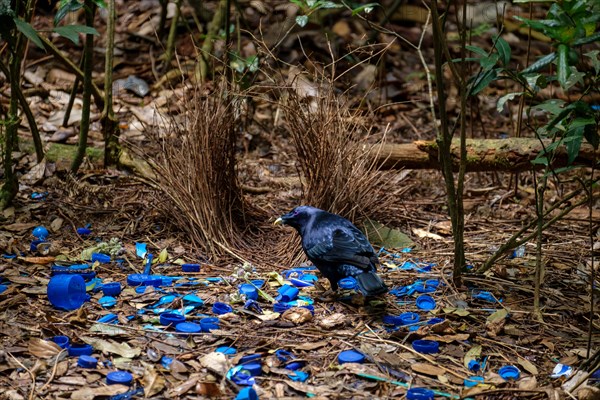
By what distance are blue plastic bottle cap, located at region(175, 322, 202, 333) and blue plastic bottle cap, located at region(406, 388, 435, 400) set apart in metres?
0.92

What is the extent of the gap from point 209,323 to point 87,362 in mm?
553

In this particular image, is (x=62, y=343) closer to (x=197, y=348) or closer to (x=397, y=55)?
(x=197, y=348)

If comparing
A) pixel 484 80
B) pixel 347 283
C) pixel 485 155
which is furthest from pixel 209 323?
pixel 485 155

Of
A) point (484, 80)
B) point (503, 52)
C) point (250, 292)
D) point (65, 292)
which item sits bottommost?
point (250, 292)

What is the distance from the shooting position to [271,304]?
3340mm

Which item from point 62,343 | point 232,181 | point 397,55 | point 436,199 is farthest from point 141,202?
point 397,55

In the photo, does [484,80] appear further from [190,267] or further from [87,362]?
[87,362]

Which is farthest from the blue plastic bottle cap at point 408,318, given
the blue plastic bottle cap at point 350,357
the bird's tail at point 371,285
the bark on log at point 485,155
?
the bark on log at point 485,155

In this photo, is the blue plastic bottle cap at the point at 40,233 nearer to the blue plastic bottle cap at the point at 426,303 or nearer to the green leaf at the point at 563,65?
the blue plastic bottle cap at the point at 426,303

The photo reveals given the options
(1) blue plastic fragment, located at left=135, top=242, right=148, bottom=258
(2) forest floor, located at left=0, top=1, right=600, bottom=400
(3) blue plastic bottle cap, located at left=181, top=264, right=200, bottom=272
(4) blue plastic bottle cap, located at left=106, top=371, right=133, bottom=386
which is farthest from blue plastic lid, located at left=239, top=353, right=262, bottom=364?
(1) blue plastic fragment, located at left=135, top=242, right=148, bottom=258

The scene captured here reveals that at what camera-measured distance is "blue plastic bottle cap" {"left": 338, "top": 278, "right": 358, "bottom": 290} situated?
3.58 m

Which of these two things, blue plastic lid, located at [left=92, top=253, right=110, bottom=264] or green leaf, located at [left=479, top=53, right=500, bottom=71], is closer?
green leaf, located at [left=479, top=53, right=500, bottom=71]

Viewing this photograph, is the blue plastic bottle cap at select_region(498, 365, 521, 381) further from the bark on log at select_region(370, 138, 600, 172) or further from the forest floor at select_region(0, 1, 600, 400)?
the bark on log at select_region(370, 138, 600, 172)

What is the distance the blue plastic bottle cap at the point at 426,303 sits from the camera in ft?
10.9
